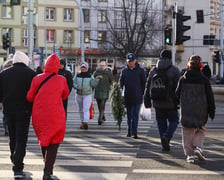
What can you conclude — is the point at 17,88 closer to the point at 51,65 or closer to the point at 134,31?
the point at 51,65

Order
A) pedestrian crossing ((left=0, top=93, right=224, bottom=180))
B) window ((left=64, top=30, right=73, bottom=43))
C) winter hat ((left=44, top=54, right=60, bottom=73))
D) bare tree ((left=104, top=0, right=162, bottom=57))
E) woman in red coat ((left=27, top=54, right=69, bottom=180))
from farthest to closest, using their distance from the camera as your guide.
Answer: window ((left=64, top=30, right=73, bottom=43)) < bare tree ((left=104, top=0, right=162, bottom=57)) < pedestrian crossing ((left=0, top=93, right=224, bottom=180)) < winter hat ((left=44, top=54, right=60, bottom=73)) < woman in red coat ((left=27, top=54, right=69, bottom=180))

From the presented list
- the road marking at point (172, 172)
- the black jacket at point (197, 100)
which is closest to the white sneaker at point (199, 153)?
the black jacket at point (197, 100)

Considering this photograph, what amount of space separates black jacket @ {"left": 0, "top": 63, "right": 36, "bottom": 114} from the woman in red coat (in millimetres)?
297

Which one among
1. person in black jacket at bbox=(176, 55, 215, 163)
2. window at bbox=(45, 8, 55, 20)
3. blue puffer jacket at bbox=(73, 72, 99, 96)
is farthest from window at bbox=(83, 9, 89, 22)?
person in black jacket at bbox=(176, 55, 215, 163)

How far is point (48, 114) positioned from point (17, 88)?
0.74 m

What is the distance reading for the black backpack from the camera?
10026mm

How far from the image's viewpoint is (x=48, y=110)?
7539 millimetres

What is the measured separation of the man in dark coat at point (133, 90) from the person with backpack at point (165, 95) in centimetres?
187

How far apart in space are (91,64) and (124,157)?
58740 millimetres

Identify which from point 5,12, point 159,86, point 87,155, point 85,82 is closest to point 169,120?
point 159,86

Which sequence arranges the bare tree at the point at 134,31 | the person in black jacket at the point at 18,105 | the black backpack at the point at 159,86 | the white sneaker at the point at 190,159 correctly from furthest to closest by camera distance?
the bare tree at the point at 134,31 → the black backpack at the point at 159,86 → the white sneaker at the point at 190,159 → the person in black jacket at the point at 18,105

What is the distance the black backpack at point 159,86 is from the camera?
32.9 feet

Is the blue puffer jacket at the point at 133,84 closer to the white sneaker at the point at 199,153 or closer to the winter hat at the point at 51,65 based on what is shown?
the white sneaker at the point at 199,153

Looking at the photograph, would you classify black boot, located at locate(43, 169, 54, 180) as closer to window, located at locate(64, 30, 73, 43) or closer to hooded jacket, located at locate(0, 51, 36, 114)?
hooded jacket, located at locate(0, 51, 36, 114)
